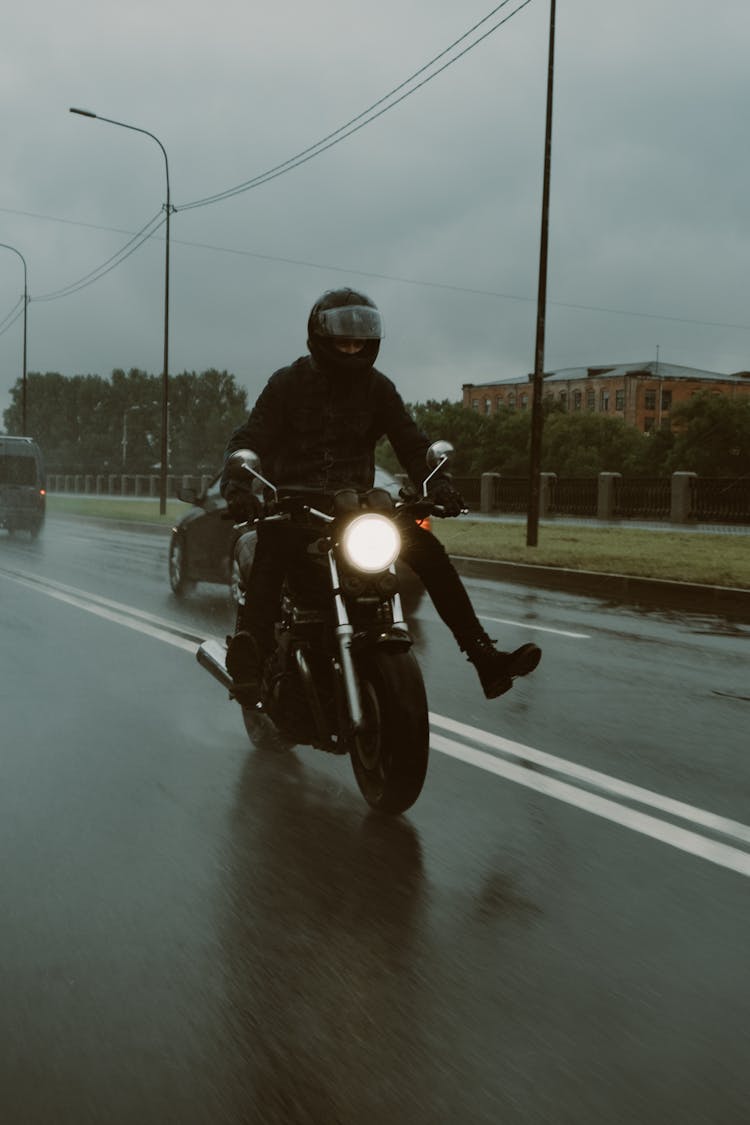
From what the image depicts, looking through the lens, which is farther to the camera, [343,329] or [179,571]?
[179,571]

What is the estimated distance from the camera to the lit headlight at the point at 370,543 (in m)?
4.71

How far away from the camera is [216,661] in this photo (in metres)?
6.09

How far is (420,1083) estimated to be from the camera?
279 centimetres

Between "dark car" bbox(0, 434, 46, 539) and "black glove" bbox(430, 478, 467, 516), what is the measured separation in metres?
22.9

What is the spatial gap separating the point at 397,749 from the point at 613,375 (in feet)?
420

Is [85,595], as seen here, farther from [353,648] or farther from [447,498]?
[353,648]

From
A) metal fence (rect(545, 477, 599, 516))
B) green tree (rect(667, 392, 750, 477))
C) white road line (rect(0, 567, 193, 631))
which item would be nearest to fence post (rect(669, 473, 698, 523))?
metal fence (rect(545, 477, 599, 516))

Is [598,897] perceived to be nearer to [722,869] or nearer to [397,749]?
[722,869]

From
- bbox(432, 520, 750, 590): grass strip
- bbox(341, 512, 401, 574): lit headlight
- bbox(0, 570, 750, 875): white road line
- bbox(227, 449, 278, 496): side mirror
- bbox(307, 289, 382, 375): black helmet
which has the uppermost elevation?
bbox(307, 289, 382, 375): black helmet

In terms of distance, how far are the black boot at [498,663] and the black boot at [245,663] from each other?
814 millimetres

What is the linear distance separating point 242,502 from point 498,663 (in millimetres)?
1173

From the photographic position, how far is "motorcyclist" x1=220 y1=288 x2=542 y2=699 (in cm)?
537

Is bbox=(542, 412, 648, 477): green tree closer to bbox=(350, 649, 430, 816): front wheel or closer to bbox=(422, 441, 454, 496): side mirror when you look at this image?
bbox=(422, 441, 454, 496): side mirror

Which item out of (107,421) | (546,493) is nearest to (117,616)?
(546,493)
